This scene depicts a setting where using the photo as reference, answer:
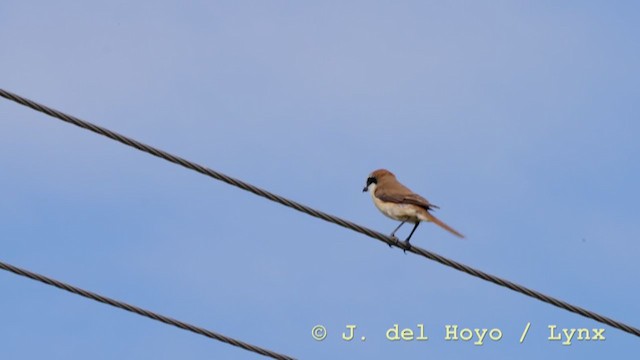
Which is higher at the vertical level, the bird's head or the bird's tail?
the bird's head

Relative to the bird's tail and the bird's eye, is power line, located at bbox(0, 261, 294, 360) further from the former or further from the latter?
the bird's eye

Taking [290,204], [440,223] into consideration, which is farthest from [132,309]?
[440,223]

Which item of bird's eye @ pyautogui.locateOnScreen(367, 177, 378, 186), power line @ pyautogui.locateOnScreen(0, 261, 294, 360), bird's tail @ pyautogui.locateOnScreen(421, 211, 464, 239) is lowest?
power line @ pyautogui.locateOnScreen(0, 261, 294, 360)

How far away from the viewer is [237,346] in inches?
328

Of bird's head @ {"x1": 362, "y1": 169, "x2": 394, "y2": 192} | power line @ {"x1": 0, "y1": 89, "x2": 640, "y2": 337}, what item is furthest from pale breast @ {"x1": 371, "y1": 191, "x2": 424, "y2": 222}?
power line @ {"x1": 0, "y1": 89, "x2": 640, "y2": 337}

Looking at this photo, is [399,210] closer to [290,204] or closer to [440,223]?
[440,223]

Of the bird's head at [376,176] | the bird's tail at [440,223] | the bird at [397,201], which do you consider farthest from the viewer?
the bird's head at [376,176]

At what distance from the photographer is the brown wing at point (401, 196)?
41.2 ft

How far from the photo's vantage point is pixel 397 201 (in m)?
13.0

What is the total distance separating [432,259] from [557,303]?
956mm

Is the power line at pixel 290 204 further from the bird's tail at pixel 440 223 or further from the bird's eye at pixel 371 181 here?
the bird's eye at pixel 371 181

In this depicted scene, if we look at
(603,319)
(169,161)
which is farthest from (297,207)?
(603,319)

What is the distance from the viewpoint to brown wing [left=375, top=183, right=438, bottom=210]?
12547 mm

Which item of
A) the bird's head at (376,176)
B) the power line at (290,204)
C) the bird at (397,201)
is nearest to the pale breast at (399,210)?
the bird at (397,201)
